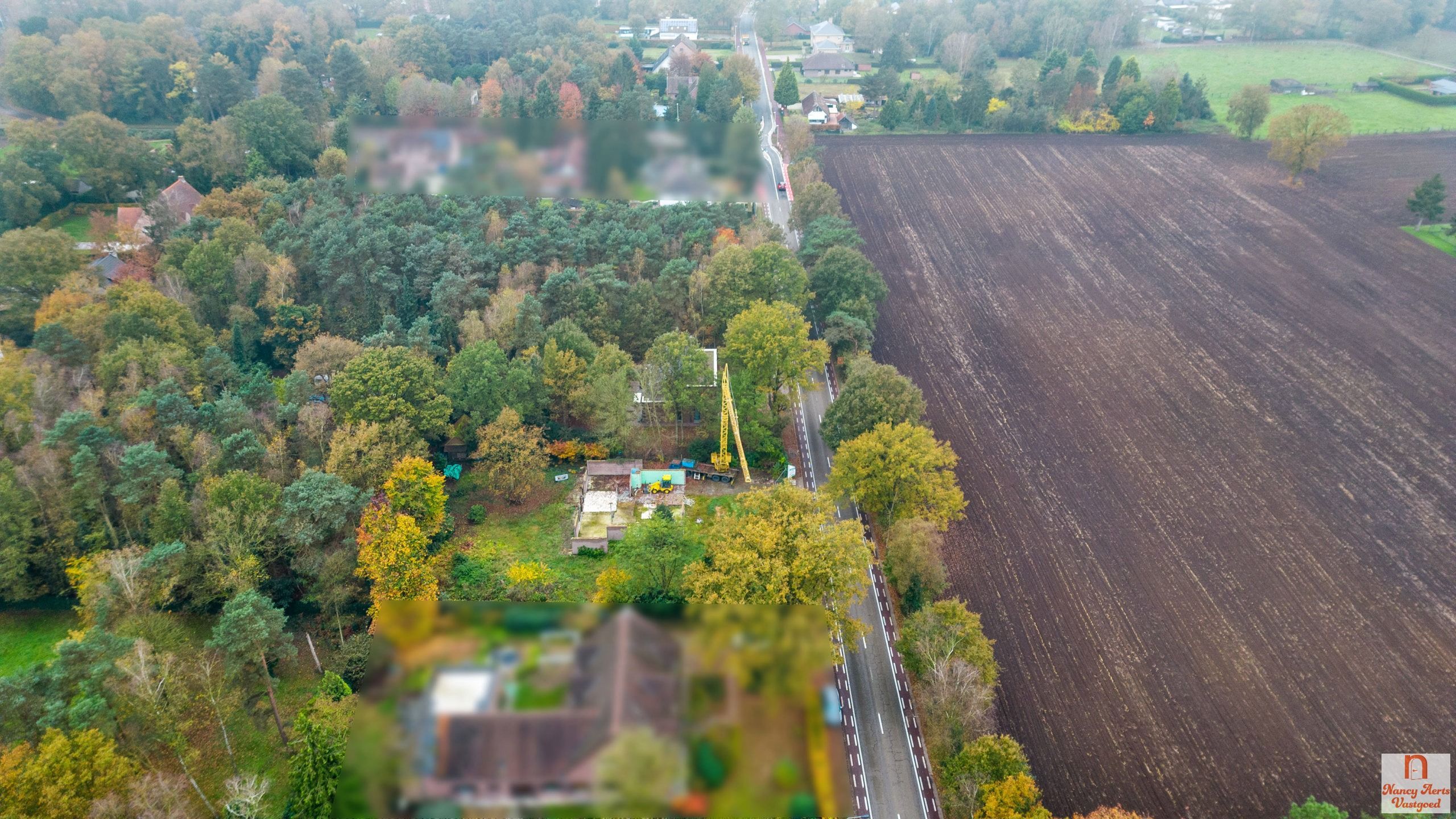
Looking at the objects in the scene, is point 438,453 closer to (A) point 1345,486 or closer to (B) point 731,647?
(B) point 731,647

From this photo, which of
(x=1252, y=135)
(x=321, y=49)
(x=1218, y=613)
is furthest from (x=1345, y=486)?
(x=321, y=49)

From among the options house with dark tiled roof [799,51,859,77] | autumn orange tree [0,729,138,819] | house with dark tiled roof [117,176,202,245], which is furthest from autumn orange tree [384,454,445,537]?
house with dark tiled roof [799,51,859,77]

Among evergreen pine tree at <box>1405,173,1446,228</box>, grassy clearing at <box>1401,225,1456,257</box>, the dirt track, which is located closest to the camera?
the dirt track

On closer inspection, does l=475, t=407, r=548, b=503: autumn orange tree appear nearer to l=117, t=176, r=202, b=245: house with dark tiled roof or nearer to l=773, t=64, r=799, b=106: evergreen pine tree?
l=117, t=176, r=202, b=245: house with dark tiled roof

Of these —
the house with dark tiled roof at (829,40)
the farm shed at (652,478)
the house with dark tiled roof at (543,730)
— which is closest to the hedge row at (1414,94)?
the house with dark tiled roof at (829,40)

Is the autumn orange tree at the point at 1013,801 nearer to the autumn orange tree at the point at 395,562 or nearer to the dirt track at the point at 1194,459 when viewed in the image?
the dirt track at the point at 1194,459

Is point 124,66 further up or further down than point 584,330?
further up

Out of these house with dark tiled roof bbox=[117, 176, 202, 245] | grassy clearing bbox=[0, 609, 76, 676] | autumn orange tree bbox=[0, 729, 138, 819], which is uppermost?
house with dark tiled roof bbox=[117, 176, 202, 245]
